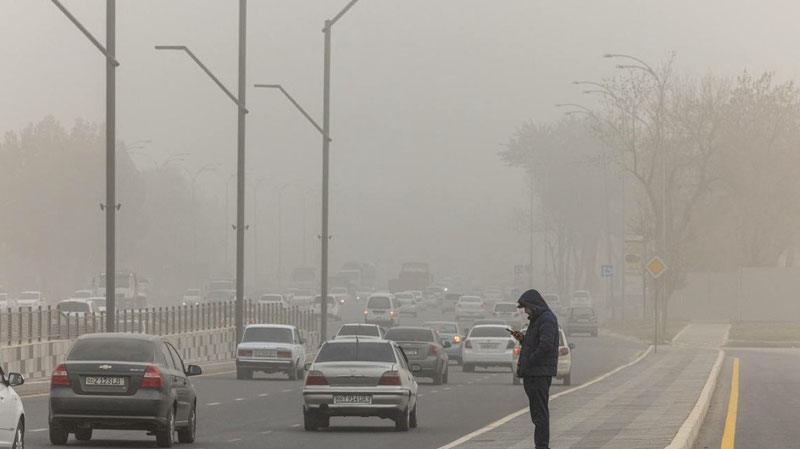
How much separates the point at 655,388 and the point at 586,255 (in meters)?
131

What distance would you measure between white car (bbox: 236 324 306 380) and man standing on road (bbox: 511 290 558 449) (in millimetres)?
28607

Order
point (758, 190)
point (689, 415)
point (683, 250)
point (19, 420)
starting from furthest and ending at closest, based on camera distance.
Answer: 1. point (758, 190)
2. point (683, 250)
3. point (689, 415)
4. point (19, 420)

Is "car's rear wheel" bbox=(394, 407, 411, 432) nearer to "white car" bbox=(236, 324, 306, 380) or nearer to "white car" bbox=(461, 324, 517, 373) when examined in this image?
"white car" bbox=(236, 324, 306, 380)

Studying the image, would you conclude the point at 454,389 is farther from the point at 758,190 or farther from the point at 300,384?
the point at 758,190

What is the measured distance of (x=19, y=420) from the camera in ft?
63.1

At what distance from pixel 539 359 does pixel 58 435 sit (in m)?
7.15

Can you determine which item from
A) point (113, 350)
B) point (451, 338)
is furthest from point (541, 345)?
point (451, 338)

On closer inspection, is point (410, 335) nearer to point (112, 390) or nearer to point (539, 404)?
point (112, 390)

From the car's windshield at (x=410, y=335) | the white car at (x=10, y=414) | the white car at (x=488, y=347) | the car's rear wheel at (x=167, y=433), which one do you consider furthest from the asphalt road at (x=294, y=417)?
the white car at (x=10, y=414)

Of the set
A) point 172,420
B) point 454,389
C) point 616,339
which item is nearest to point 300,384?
point 454,389

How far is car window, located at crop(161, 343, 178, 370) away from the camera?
2373 centimetres

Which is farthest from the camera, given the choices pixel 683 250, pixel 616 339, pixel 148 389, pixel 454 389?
pixel 683 250

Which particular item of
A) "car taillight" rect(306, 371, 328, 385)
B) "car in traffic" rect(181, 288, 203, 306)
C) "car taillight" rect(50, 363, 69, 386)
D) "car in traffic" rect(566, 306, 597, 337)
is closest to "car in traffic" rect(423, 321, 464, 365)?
"car in traffic" rect(566, 306, 597, 337)

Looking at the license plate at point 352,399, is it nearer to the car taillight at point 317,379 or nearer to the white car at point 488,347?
the car taillight at point 317,379
